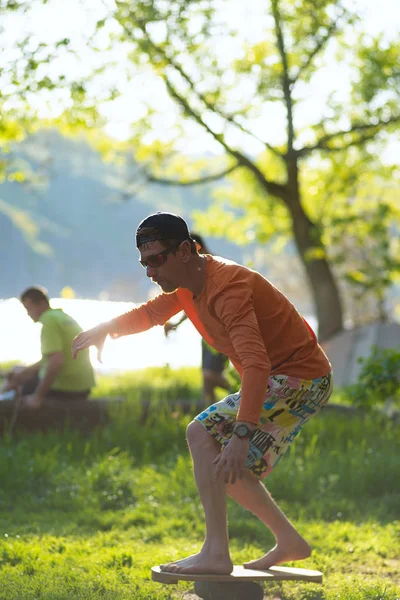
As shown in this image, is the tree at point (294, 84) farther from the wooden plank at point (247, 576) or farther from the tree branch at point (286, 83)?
the wooden plank at point (247, 576)

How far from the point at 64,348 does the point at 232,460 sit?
15.4ft

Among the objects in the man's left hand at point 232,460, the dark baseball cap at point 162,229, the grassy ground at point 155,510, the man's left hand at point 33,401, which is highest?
the dark baseball cap at point 162,229

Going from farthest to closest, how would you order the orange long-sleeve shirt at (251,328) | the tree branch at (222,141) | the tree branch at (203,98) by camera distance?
the tree branch at (222,141) → the tree branch at (203,98) → the orange long-sleeve shirt at (251,328)

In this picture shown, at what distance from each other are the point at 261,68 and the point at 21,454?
36.9 feet

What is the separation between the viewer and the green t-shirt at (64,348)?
7.96 m

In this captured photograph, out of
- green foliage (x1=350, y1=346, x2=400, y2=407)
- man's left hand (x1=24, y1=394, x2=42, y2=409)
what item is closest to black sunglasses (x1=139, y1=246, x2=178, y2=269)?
man's left hand (x1=24, y1=394, x2=42, y2=409)

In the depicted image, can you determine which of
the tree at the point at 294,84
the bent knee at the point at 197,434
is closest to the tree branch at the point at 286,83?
the tree at the point at 294,84

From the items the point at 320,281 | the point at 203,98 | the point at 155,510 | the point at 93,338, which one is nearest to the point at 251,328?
the point at 93,338

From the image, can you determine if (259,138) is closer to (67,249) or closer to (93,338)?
(93,338)

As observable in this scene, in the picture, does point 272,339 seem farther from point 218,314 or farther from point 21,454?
point 21,454

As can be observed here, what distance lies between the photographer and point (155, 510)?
6.33 meters

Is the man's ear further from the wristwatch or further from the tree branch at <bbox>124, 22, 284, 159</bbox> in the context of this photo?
the tree branch at <bbox>124, 22, 284, 159</bbox>

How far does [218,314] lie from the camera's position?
3.77 meters

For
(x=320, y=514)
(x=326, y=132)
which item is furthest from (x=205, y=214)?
(x=320, y=514)
